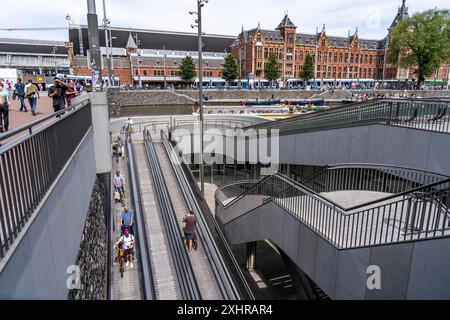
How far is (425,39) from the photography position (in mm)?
55188

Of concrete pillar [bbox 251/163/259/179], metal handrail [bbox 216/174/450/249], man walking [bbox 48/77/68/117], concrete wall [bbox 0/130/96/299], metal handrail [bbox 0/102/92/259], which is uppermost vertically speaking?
man walking [bbox 48/77/68/117]

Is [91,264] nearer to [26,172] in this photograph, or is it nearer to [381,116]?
[26,172]

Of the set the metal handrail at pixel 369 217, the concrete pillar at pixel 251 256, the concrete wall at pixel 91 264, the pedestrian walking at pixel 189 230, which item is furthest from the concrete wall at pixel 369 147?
the concrete wall at pixel 91 264

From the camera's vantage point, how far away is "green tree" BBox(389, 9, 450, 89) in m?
54.8

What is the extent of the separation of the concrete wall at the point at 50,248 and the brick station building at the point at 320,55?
7839 cm

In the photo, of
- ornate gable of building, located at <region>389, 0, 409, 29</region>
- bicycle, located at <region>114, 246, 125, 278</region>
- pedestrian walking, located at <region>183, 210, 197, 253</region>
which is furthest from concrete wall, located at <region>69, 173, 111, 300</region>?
ornate gable of building, located at <region>389, 0, 409, 29</region>

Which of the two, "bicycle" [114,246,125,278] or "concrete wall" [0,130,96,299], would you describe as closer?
"concrete wall" [0,130,96,299]

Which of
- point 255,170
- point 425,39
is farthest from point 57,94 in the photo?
point 425,39

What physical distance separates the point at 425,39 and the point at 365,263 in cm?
6316

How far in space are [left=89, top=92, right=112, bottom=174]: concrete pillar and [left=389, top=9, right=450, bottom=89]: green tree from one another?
6247 cm

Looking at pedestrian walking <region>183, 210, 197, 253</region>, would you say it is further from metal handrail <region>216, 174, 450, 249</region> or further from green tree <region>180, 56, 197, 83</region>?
green tree <region>180, 56, 197, 83</region>

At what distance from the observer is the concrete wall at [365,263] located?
228 inches

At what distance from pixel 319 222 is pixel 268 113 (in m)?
29.1

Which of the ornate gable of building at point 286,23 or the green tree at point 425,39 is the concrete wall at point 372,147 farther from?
the ornate gable of building at point 286,23
